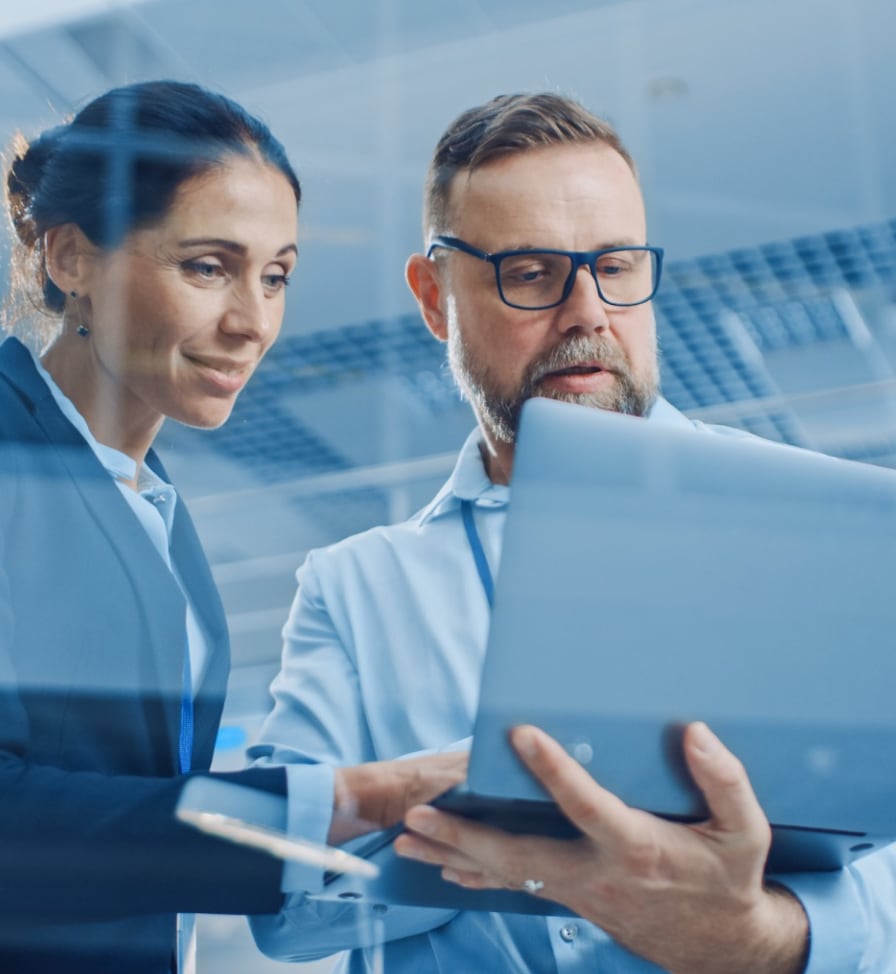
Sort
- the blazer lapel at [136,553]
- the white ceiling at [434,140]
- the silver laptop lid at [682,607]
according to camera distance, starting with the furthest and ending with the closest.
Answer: the white ceiling at [434,140] → the blazer lapel at [136,553] → the silver laptop lid at [682,607]

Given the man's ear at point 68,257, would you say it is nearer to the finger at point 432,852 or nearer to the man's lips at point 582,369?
the man's lips at point 582,369

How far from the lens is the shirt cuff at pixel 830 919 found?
0.69 meters

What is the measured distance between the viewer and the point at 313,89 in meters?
1.73

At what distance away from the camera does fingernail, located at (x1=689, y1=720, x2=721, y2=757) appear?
0.55 metres

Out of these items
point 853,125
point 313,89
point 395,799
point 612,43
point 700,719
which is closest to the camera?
point 700,719

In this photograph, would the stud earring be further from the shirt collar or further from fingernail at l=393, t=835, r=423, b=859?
fingernail at l=393, t=835, r=423, b=859

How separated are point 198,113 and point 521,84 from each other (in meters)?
0.94

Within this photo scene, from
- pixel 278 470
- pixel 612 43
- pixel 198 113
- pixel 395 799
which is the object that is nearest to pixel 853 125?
pixel 612 43

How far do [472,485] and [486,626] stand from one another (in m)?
0.42

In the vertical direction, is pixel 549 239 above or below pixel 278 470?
below

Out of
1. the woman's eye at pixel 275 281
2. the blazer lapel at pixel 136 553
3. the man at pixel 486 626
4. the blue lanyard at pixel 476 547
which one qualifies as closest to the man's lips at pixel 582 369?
the man at pixel 486 626

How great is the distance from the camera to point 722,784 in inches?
21.8

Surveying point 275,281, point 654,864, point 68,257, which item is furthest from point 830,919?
point 68,257

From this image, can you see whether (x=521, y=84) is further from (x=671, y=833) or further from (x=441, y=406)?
(x=671, y=833)
